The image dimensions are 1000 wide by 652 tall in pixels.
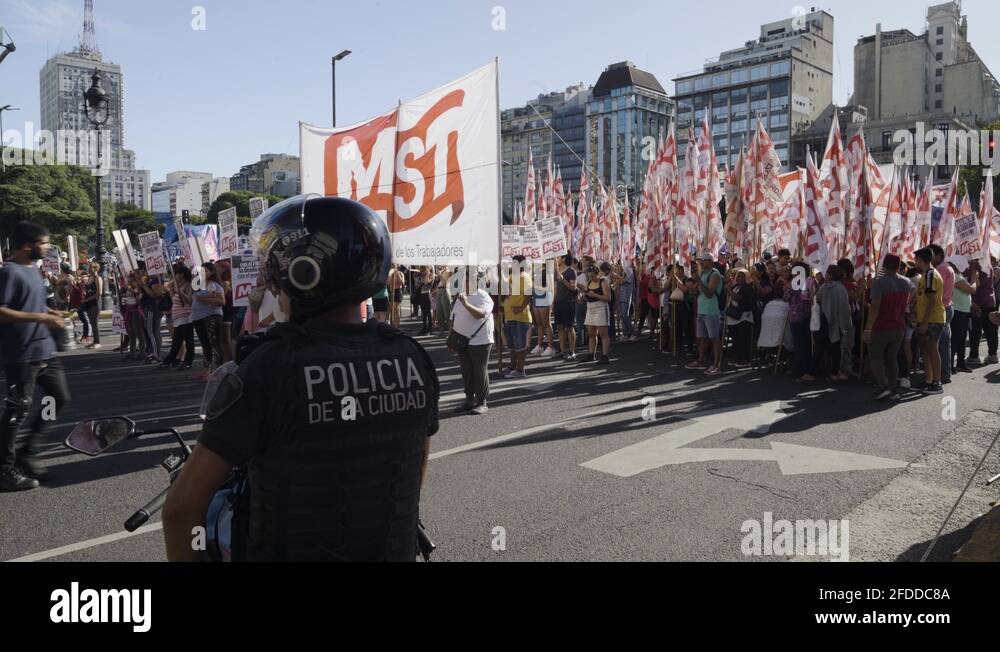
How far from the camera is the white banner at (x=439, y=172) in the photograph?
9133 millimetres

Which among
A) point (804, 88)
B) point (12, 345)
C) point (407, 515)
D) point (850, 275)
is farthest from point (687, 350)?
point (804, 88)

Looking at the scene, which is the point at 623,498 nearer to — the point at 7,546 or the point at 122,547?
the point at 122,547

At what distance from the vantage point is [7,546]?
15.0 feet

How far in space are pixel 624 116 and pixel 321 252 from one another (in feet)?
465

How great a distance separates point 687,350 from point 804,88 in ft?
379

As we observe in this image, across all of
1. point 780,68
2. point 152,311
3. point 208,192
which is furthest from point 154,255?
point 208,192

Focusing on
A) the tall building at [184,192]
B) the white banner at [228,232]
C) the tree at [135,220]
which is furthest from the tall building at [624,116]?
the white banner at [228,232]

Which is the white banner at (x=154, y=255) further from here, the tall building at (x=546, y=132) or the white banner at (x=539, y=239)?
the tall building at (x=546, y=132)

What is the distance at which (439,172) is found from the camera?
941 centimetres

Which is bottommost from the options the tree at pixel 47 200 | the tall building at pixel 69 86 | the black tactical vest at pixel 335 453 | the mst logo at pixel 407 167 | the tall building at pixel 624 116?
Result: the black tactical vest at pixel 335 453

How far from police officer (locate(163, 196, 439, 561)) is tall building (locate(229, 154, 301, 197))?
13796cm

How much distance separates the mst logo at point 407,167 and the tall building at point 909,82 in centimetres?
9383

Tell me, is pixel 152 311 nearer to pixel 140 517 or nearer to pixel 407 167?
pixel 407 167

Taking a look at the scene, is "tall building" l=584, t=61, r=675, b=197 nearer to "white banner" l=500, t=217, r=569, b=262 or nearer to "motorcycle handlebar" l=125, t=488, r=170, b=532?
"white banner" l=500, t=217, r=569, b=262
